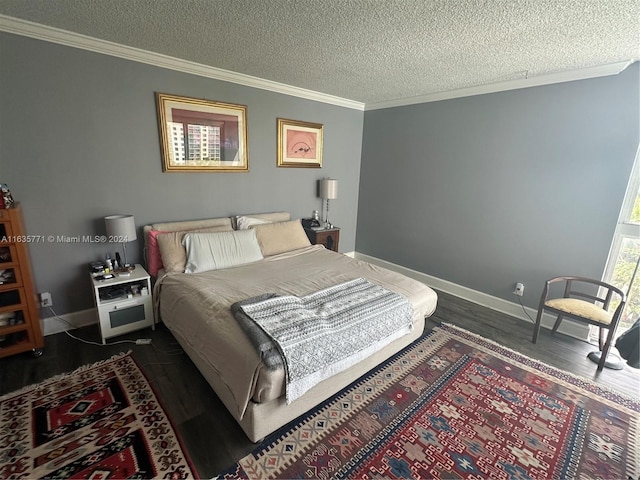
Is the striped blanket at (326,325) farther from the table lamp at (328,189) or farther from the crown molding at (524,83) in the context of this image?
the crown molding at (524,83)

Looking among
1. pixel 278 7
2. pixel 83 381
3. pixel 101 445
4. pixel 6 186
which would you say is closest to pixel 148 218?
pixel 6 186

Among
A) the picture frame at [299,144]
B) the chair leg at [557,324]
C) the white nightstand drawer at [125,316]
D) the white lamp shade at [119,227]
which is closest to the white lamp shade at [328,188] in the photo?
the picture frame at [299,144]

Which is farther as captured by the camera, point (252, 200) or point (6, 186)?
point (252, 200)

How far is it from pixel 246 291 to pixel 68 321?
1.74 meters

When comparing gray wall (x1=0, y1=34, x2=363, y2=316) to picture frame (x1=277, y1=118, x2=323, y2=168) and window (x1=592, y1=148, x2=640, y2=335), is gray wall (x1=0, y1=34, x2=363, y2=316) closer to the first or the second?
picture frame (x1=277, y1=118, x2=323, y2=168)

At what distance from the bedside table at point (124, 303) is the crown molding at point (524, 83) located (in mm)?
3674

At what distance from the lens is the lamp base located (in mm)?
2416

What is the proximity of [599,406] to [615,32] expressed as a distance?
250 centimetres

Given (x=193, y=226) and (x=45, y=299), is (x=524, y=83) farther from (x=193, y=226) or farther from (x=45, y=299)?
(x=45, y=299)

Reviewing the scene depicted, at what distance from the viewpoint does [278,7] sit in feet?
5.78

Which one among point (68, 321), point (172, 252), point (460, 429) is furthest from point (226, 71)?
point (460, 429)

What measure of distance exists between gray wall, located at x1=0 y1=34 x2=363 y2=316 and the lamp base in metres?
3.78

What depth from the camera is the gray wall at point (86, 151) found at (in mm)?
2189

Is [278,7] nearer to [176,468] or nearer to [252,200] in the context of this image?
[252,200]
